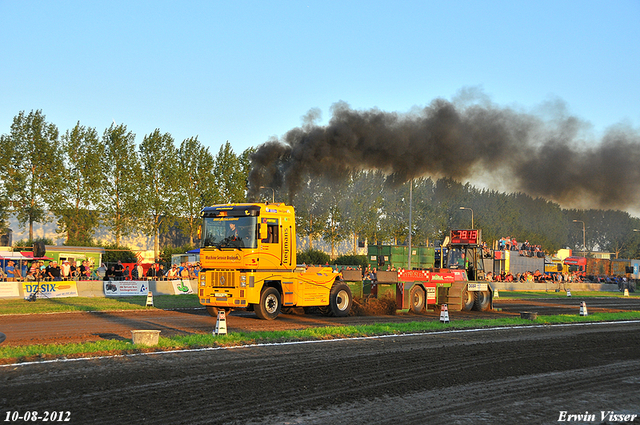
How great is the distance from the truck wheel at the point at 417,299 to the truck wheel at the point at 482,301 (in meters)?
3.65

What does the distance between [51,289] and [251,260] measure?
13868 mm

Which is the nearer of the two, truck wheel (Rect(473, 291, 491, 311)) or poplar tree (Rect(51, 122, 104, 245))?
truck wheel (Rect(473, 291, 491, 311))

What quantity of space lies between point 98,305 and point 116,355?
13.9 metres

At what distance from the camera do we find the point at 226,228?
18672 millimetres

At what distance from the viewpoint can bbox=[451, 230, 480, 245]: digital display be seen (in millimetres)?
26422

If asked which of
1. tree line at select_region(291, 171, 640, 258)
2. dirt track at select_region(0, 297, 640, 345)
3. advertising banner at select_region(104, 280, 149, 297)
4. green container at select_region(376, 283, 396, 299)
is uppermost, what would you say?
tree line at select_region(291, 171, 640, 258)

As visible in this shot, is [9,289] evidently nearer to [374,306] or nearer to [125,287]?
[125,287]

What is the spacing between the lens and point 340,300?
21859 millimetres

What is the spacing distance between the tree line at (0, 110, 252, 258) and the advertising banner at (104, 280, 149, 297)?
24.0 meters

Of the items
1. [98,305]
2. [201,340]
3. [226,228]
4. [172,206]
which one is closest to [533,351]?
[201,340]

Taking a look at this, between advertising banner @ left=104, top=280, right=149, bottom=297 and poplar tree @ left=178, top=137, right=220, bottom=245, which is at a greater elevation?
poplar tree @ left=178, top=137, right=220, bottom=245

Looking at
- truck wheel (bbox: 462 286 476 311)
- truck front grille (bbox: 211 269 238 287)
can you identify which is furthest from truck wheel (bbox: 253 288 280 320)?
truck wheel (bbox: 462 286 476 311)

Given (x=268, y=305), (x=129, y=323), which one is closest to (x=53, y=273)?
(x=129, y=323)

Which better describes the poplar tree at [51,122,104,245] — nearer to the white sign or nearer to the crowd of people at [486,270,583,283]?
the white sign
